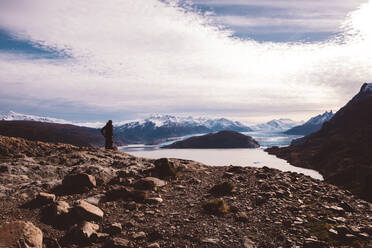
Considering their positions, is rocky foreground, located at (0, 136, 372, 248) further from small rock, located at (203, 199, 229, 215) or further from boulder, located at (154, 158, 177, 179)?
boulder, located at (154, 158, 177, 179)

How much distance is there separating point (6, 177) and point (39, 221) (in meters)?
7.41

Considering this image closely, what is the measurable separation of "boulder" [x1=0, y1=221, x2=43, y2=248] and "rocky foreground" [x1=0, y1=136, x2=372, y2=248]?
29 millimetres

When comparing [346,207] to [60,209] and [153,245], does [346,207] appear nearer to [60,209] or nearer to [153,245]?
[153,245]

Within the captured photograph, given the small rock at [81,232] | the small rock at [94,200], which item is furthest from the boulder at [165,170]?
the small rock at [81,232]

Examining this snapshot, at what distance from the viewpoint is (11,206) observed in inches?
442

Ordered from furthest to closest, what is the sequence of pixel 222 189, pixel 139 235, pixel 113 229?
pixel 222 189 < pixel 113 229 < pixel 139 235

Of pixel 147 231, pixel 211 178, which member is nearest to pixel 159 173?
pixel 211 178

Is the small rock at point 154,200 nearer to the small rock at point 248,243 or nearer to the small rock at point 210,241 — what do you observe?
the small rock at point 210,241

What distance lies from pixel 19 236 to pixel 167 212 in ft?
21.9

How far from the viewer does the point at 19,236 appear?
24.3 ft

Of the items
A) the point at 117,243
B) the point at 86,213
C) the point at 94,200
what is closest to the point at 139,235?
the point at 117,243

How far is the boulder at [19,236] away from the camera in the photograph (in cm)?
712

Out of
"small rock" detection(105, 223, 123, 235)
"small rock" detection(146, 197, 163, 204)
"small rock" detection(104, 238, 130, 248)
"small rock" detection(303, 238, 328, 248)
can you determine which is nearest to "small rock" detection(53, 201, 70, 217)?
"small rock" detection(105, 223, 123, 235)

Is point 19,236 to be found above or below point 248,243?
above
